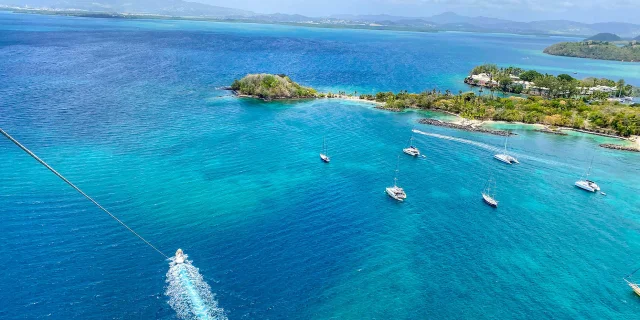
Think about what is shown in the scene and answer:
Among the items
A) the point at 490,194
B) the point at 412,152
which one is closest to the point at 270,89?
the point at 412,152

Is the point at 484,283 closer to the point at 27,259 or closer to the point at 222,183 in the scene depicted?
the point at 222,183

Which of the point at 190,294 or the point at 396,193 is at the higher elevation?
the point at 396,193

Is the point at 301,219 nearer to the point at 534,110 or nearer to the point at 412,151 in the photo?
the point at 412,151

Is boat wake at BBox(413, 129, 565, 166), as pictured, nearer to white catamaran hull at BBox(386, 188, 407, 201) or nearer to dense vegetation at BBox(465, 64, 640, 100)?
white catamaran hull at BBox(386, 188, 407, 201)

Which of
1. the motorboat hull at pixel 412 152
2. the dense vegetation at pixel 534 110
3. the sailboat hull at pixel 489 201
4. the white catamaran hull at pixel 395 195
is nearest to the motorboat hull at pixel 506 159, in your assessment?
the motorboat hull at pixel 412 152

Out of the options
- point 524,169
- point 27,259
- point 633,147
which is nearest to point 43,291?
point 27,259
